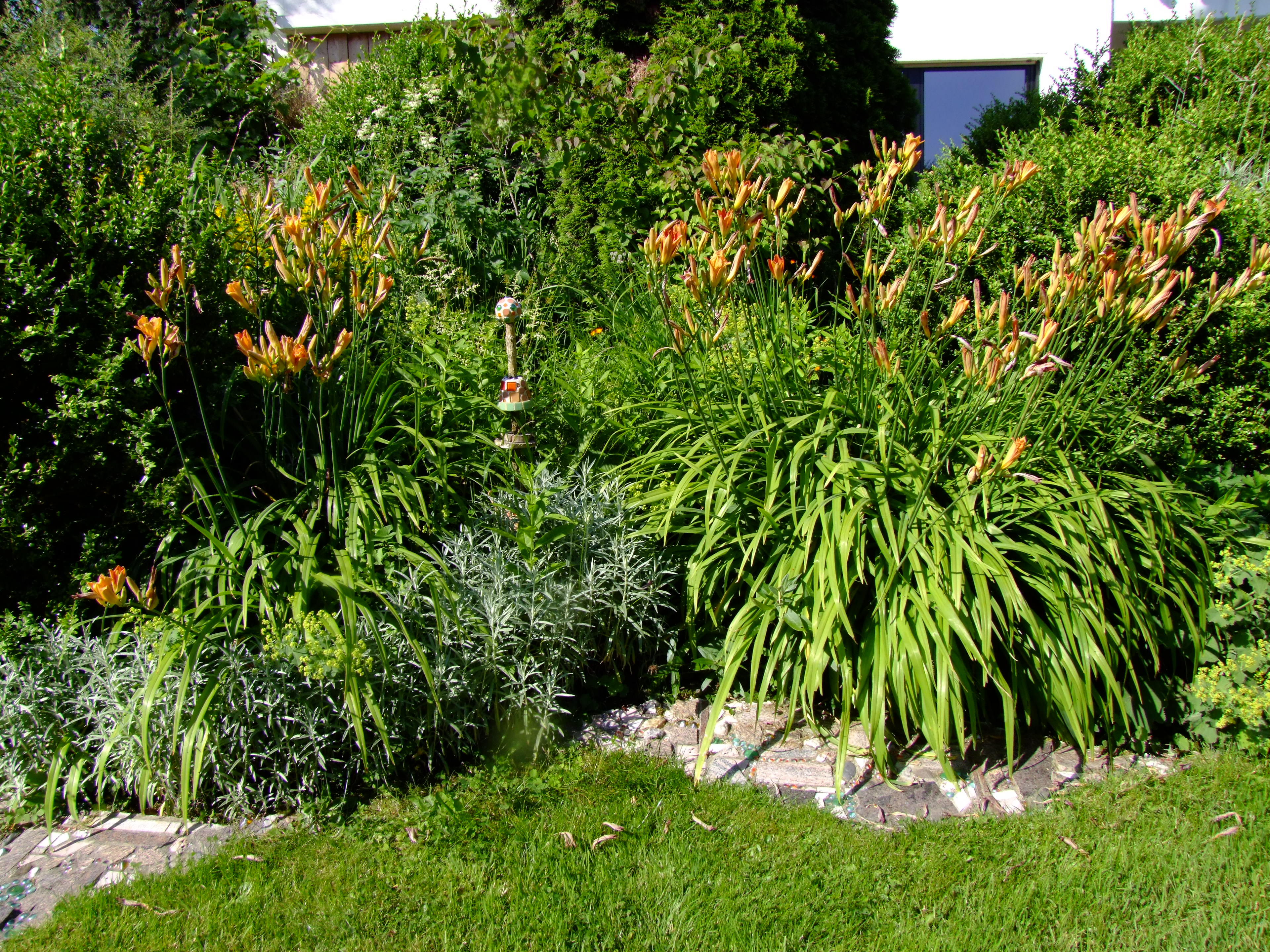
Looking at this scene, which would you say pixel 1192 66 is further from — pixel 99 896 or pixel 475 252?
pixel 99 896

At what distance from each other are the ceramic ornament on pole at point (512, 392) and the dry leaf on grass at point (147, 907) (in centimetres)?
191

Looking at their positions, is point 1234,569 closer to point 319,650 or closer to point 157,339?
point 319,650

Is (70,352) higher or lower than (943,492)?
higher

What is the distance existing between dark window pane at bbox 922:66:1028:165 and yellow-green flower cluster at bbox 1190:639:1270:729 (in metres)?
6.71

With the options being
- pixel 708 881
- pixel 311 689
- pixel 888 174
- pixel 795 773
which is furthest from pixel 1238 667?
pixel 311 689

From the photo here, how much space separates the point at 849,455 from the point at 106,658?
2.77 meters

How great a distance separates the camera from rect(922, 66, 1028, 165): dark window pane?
8.65 metres

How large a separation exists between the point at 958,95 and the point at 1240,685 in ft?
24.7

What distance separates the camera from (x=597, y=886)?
8.14 feet

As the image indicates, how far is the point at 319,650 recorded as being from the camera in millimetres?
2662

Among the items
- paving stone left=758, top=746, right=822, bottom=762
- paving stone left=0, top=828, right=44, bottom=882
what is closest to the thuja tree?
paving stone left=758, top=746, right=822, bottom=762

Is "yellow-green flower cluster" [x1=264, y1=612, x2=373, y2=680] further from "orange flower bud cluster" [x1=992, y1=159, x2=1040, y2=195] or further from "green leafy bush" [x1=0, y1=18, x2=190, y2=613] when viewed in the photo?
"orange flower bud cluster" [x1=992, y1=159, x2=1040, y2=195]

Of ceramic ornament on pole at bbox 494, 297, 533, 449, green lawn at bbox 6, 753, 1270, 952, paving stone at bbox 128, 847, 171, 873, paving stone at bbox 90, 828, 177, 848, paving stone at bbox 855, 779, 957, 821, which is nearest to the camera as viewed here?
green lawn at bbox 6, 753, 1270, 952

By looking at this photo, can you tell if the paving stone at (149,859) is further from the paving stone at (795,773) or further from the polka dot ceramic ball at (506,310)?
the polka dot ceramic ball at (506,310)
